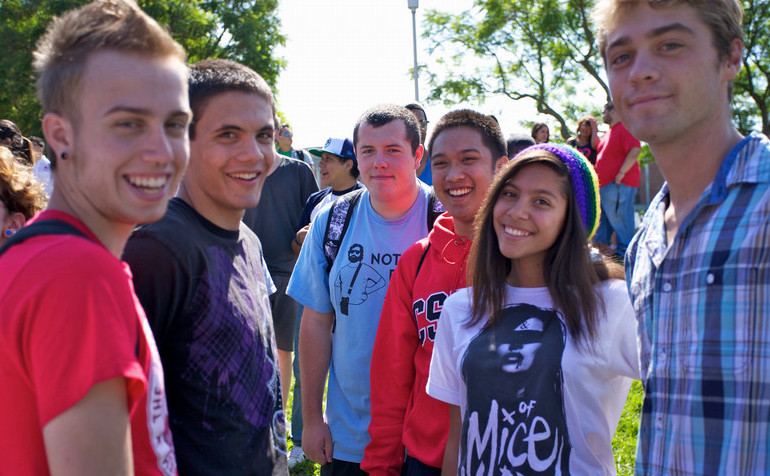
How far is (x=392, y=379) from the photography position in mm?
2664

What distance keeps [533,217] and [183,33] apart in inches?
1209

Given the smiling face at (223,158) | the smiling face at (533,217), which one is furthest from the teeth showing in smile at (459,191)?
the smiling face at (223,158)

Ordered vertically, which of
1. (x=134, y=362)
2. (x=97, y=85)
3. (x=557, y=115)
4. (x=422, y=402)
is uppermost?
(x=557, y=115)

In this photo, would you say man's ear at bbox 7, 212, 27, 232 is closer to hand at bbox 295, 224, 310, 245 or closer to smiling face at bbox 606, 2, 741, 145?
hand at bbox 295, 224, 310, 245

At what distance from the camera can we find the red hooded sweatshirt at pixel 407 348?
103 inches

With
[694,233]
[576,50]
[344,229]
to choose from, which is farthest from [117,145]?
[576,50]

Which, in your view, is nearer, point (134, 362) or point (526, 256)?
point (134, 362)

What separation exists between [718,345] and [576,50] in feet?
88.5

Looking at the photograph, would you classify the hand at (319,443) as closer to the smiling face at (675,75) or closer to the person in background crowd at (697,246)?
the person in background crowd at (697,246)

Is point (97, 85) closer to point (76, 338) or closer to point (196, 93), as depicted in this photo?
point (76, 338)

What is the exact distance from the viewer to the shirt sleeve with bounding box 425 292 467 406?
2340mm

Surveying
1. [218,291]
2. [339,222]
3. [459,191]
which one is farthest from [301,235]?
[218,291]

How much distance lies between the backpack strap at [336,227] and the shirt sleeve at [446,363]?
89cm

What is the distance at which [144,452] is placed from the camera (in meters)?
1.40
